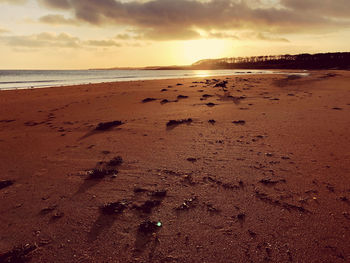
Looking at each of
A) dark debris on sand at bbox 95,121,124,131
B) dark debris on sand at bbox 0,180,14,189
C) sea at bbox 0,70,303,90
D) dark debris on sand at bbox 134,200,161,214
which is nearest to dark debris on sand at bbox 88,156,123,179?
dark debris on sand at bbox 134,200,161,214

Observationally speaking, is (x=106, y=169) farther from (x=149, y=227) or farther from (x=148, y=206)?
(x=149, y=227)

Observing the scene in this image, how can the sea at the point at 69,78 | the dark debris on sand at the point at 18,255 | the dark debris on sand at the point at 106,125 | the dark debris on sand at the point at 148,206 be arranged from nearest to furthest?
the dark debris on sand at the point at 18,255
the dark debris on sand at the point at 148,206
the dark debris on sand at the point at 106,125
the sea at the point at 69,78

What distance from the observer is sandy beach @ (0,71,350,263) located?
96.4 inches

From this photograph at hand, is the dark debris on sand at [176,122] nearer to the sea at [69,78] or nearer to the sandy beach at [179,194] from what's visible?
the sandy beach at [179,194]

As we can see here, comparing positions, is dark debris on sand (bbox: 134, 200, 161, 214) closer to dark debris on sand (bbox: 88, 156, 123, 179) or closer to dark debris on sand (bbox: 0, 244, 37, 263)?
dark debris on sand (bbox: 88, 156, 123, 179)

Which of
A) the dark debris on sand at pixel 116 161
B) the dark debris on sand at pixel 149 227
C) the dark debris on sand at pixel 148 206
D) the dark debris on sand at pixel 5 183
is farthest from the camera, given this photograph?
the dark debris on sand at pixel 116 161

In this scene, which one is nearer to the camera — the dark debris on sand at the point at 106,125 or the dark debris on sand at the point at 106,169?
the dark debris on sand at the point at 106,169

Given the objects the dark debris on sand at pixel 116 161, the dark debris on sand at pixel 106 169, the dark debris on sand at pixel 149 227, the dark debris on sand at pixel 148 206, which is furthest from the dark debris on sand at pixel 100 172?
the dark debris on sand at pixel 149 227

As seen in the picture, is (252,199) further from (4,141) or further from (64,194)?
(4,141)

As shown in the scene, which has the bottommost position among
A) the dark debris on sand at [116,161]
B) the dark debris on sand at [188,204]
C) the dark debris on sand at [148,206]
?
the dark debris on sand at [188,204]

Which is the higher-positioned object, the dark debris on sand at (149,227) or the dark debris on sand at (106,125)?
the dark debris on sand at (106,125)

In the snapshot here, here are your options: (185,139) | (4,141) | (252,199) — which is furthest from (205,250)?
(4,141)

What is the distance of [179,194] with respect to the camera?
134 inches

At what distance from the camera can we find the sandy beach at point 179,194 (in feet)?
8.04
